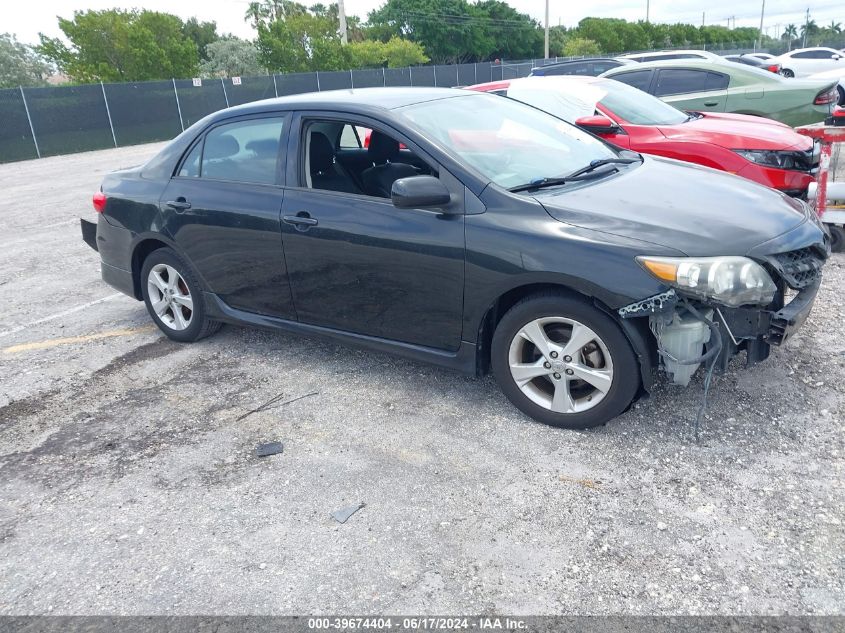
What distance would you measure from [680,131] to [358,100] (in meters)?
3.95

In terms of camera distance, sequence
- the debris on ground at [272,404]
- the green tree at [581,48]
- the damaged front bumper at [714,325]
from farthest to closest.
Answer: the green tree at [581,48], the debris on ground at [272,404], the damaged front bumper at [714,325]

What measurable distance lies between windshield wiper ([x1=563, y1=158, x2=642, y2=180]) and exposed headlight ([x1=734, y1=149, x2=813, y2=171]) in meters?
2.50

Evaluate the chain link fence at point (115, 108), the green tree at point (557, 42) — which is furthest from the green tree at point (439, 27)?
the chain link fence at point (115, 108)

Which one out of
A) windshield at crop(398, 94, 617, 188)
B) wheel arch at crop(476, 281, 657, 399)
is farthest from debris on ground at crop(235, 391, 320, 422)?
windshield at crop(398, 94, 617, 188)

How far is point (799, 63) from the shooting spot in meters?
24.6

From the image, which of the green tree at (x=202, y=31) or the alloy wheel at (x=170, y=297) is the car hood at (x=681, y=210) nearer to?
the alloy wheel at (x=170, y=297)

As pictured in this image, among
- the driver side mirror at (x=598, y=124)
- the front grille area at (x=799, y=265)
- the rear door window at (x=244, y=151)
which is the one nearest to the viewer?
the front grille area at (x=799, y=265)

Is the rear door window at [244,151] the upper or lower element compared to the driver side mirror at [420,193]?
upper

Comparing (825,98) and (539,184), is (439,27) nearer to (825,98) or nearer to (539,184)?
(825,98)

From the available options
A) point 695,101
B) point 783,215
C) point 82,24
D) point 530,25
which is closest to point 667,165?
point 783,215

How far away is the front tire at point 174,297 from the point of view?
4926mm

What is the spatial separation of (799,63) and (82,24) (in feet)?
105

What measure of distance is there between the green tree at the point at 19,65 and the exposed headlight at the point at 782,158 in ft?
176

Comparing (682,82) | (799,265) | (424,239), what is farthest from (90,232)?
(682,82)
